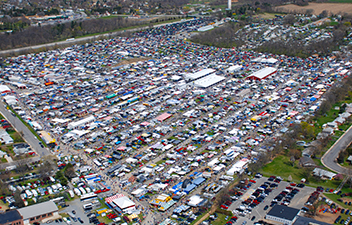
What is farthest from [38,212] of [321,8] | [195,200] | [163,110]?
[321,8]

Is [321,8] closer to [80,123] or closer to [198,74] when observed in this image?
[198,74]

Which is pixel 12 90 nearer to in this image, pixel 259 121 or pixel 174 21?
pixel 259 121

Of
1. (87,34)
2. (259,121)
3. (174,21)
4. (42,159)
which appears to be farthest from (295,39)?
(42,159)

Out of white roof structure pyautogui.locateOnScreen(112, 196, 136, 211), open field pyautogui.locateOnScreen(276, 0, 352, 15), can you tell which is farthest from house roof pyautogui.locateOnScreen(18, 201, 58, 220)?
open field pyautogui.locateOnScreen(276, 0, 352, 15)

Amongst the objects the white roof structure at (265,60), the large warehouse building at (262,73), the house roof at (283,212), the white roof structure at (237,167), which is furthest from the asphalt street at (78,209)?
the white roof structure at (265,60)

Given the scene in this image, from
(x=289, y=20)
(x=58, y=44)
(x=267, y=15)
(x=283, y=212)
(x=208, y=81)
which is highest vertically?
(x=267, y=15)

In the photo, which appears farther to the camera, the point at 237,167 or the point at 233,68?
the point at 233,68
